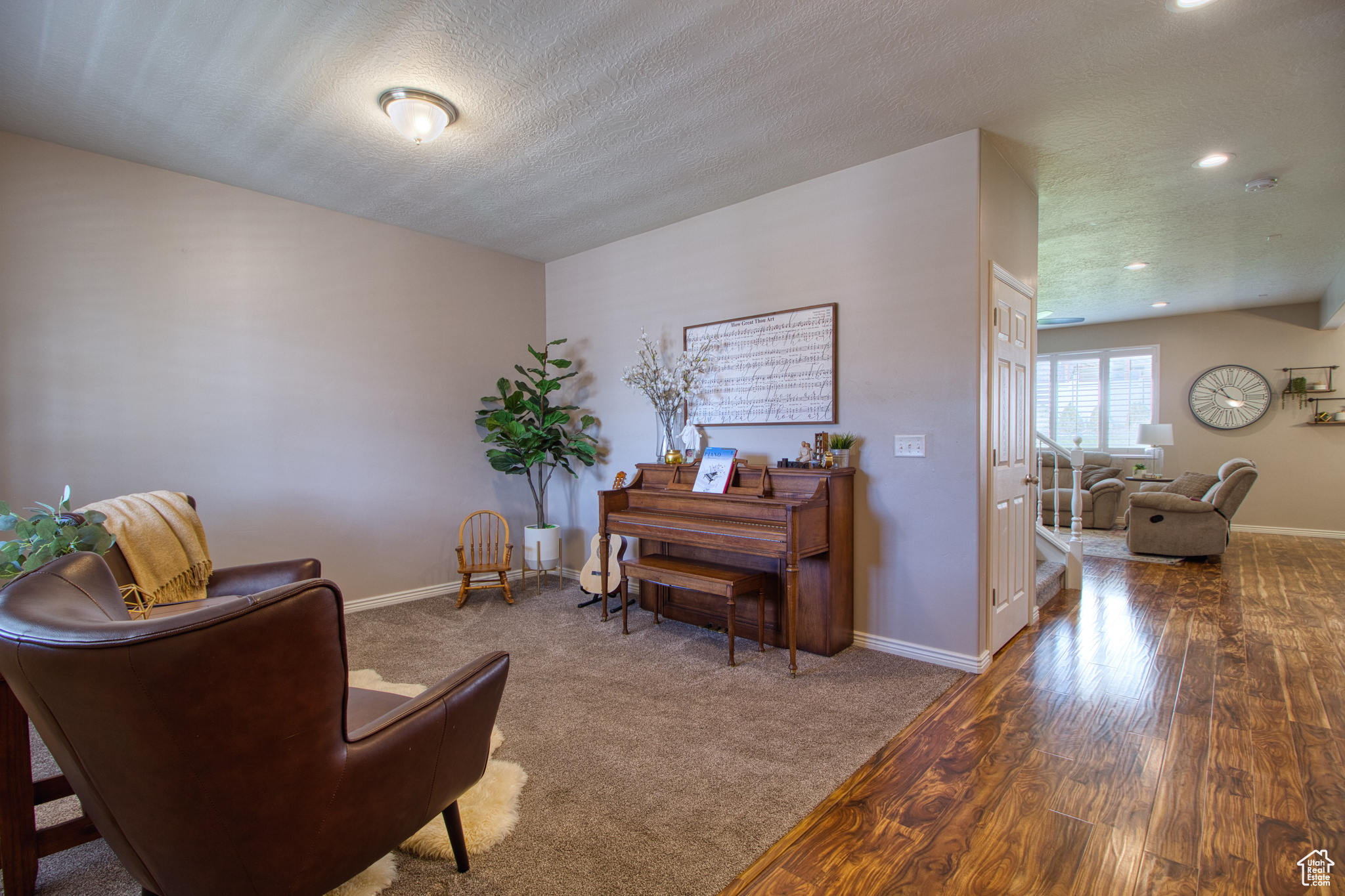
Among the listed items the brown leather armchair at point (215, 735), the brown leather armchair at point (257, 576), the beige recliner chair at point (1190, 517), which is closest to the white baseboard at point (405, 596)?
the brown leather armchair at point (257, 576)

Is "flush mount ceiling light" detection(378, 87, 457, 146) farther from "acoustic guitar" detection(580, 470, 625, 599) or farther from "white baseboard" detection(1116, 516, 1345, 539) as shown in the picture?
"white baseboard" detection(1116, 516, 1345, 539)

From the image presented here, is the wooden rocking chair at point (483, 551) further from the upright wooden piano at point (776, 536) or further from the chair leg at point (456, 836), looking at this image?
the chair leg at point (456, 836)

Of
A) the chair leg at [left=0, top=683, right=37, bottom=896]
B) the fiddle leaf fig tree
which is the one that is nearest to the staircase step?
the fiddle leaf fig tree

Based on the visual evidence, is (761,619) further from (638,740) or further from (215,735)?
(215,735)

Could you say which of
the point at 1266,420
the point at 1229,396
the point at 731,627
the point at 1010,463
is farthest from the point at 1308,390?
the point at 731,627

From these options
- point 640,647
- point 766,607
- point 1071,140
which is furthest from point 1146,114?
point 640,647

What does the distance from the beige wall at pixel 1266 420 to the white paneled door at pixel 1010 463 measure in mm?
5750

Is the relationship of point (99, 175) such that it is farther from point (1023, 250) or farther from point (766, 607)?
point (1023, 250)

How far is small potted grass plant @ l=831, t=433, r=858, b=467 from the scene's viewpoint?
330 cm

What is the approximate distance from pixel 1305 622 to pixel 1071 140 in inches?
131

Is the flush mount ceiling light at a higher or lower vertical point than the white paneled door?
higher

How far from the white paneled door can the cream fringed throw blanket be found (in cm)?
368

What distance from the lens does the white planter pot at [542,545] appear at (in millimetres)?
4566

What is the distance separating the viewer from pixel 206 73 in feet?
8.23
